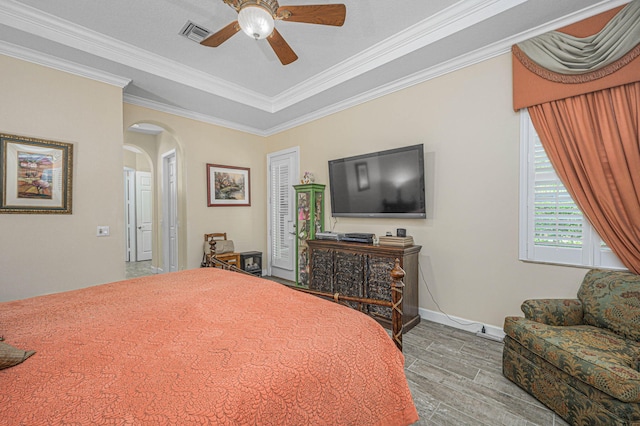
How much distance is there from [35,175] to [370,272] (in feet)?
11.7

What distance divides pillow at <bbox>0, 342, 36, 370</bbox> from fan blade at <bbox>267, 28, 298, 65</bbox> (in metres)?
2.18

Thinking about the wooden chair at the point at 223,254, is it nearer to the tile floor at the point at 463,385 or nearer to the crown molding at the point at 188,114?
the crown molding at the point at 188,114

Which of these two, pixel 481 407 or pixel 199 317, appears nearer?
pixel 199 317

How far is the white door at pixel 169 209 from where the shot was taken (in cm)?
497

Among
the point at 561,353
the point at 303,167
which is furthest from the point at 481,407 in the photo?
the point at 303,167

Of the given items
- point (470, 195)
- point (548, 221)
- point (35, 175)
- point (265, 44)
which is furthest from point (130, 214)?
point (548, 221)

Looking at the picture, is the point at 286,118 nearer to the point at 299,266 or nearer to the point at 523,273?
the point at 299,266

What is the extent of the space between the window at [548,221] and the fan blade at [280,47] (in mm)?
2145

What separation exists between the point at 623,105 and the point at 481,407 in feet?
7.76

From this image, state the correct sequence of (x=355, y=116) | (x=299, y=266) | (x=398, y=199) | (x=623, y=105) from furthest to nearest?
(x=299, y=266)
(x=355, y=116)
(x=398, y=199)
(x=623, y=105)

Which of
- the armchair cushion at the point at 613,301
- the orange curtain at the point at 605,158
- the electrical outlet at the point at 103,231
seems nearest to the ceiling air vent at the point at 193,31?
the electrical outlet at the point at 103,231

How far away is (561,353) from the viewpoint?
1608 mm

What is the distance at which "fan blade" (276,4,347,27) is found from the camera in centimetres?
180

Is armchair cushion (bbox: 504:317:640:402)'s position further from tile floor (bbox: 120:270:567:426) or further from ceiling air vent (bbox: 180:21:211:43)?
ceiling air vent (bbox: 180:21:211:43)
